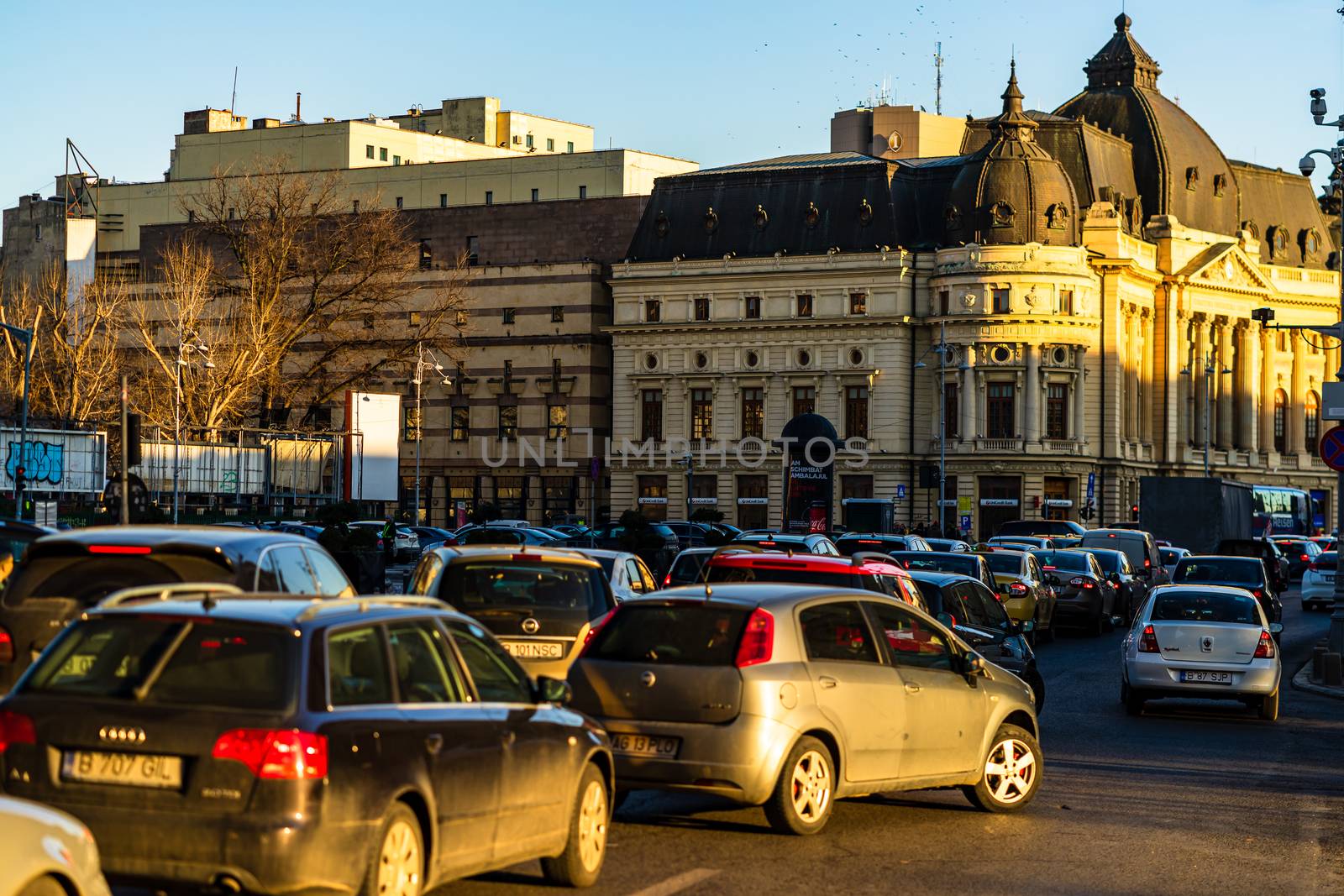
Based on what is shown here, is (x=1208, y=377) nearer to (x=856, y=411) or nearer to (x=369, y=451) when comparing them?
(x=856, y=411)

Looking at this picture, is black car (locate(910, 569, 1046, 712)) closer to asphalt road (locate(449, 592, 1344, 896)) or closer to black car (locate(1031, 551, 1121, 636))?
asphalt road (locate(449, 592, 1344, 896))

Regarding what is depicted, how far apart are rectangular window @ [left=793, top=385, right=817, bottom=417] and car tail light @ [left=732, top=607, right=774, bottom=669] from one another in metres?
87.4

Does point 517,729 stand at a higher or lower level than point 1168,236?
lower

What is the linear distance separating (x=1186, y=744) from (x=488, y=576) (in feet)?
23.6

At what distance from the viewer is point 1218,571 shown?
36969 mm

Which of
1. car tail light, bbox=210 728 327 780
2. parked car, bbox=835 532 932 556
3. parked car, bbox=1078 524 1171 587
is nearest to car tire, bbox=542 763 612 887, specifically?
car tail light, bbox=210 728 327 780

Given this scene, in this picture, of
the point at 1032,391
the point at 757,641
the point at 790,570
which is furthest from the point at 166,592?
the point at 1032,391

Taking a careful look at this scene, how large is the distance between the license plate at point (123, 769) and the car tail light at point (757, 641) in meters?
4.43

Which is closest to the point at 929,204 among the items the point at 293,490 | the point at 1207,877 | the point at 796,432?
the point at 796,432

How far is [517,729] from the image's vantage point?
989 cm

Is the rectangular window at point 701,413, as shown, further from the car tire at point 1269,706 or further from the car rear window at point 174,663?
the car rear window at point 174,663

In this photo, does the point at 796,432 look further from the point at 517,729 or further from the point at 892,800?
the point at 517,729

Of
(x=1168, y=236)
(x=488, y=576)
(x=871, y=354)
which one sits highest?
(x=1168, y=236)

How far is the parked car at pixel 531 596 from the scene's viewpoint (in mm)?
16234
